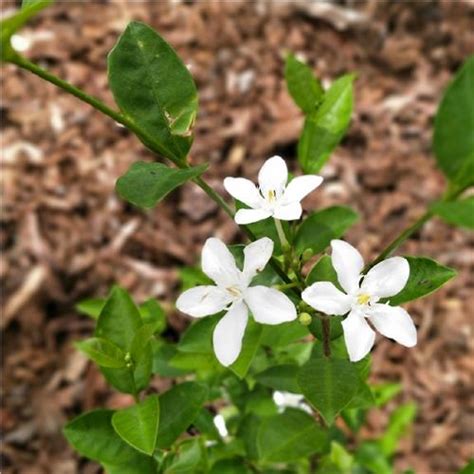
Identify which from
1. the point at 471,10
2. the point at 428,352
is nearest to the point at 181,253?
the point at 428,352

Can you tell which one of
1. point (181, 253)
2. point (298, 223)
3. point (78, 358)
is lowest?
point (78, 358)

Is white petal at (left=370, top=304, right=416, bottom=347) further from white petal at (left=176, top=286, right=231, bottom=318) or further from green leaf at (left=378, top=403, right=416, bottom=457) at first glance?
green leaf at (left=378, top=403, right=416, bottom=457)

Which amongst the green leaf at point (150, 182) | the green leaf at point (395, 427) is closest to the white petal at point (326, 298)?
the green leaf at point (150, 182)

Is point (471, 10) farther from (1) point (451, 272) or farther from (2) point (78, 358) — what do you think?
(1) point (451, 272)

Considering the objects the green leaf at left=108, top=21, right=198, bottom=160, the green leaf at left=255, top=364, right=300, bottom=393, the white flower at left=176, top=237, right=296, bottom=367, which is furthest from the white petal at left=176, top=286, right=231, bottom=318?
the green leaf at left=255, top=364, right=300, bottom=393

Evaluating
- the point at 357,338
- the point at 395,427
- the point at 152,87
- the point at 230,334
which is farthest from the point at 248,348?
the point at 395,427

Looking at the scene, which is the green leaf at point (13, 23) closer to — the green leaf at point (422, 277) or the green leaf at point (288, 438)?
the green leaf at point (422, 277)

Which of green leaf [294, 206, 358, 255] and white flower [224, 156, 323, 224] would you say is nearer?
white flower [224, 156, 323, 224]
